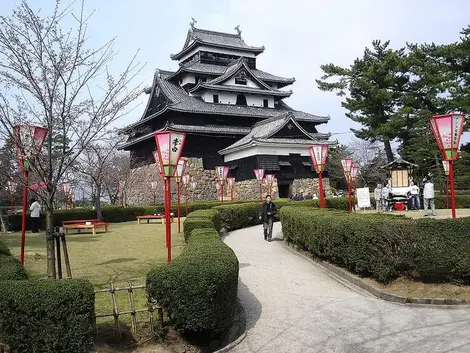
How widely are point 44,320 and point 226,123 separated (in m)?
35.5

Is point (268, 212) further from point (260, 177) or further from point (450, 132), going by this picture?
point (260, 177)

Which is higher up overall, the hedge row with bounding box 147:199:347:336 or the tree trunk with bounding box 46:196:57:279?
the tree trunk with bounding box 46:196:57:279

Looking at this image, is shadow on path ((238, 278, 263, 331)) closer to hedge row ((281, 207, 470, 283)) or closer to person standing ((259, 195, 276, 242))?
hedge row ((281, 207, 470, 283))

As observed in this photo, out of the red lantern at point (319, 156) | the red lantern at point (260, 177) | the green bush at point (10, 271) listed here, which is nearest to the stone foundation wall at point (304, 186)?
the red lantern at point (260, 177)

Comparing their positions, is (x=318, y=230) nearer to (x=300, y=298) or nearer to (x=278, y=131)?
(x=300, y=298)

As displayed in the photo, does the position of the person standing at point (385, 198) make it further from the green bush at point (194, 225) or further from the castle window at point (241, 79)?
the castle window at point (241, 79)

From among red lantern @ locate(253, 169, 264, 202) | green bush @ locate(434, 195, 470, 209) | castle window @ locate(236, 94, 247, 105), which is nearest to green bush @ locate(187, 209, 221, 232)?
red lantern @ locate(253, 169, 264, 202)

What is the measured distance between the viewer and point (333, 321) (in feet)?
21.5

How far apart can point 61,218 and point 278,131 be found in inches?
696

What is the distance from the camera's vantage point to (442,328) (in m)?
5.89

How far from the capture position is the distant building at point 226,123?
35.4 meters

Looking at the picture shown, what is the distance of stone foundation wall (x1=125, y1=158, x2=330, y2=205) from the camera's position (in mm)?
35594

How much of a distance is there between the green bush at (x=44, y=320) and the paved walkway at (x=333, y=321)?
6.75 ft

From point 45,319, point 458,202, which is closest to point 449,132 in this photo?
point 45,319
